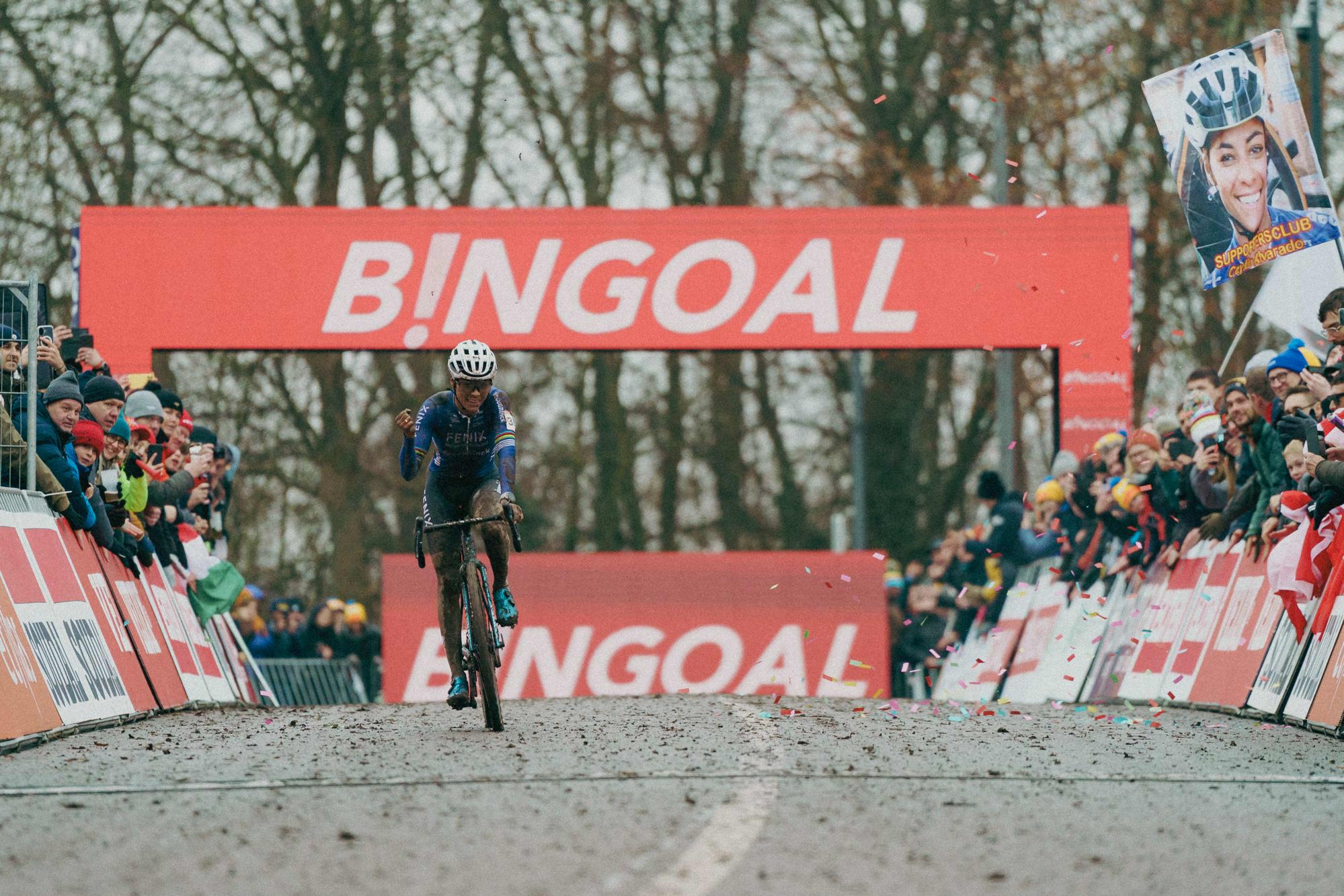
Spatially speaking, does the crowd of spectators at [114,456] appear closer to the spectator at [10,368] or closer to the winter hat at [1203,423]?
the spectator at [10,368]

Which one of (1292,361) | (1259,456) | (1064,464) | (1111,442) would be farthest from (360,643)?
(1292,361)

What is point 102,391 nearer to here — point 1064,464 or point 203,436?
point 203,436

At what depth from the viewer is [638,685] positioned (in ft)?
70.5

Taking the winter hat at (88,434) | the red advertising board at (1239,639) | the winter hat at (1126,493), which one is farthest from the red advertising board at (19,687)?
the winter hat at (1126,493)

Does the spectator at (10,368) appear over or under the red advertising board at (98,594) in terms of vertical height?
over

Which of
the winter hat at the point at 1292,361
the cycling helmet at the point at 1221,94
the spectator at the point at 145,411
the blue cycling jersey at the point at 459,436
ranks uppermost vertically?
the cycling helmet at the point at 1221,94

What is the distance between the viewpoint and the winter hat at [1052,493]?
1983cm

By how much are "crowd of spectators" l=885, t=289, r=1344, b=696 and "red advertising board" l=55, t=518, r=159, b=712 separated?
280 inches

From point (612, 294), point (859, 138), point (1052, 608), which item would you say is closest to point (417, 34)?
point (859, 138)

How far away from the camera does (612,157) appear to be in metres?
33.3

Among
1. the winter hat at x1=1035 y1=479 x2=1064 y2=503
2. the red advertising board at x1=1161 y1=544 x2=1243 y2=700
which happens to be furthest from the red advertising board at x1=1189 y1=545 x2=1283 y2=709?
the winter hat at x1=1035 y1=479 x2=1064 y2=503

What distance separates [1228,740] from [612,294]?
10656 mm

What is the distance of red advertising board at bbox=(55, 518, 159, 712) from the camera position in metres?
11.9

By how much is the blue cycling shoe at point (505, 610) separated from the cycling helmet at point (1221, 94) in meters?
7.69
